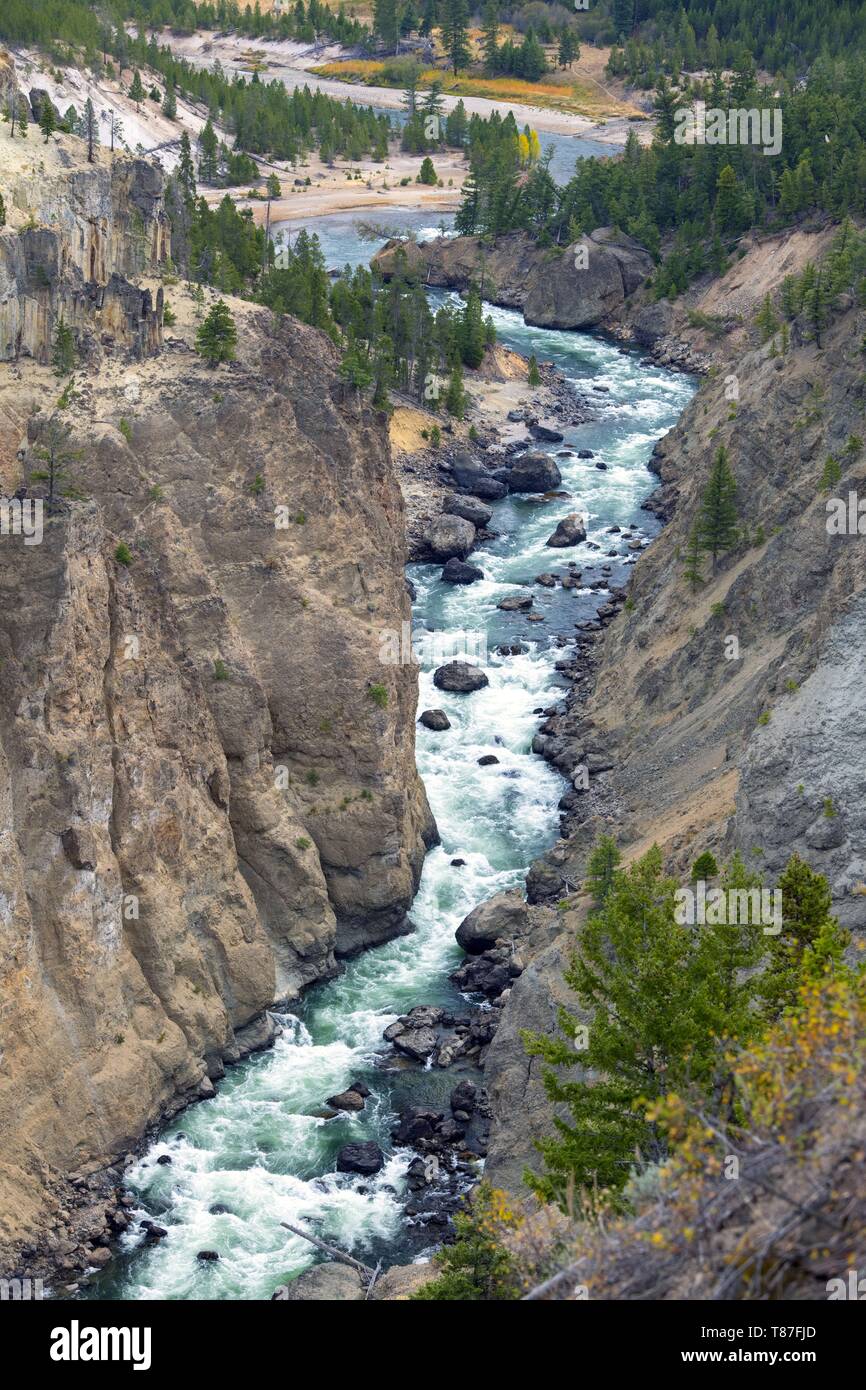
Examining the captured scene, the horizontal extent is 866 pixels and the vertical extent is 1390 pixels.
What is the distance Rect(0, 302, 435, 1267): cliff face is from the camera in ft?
148

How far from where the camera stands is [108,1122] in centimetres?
4619

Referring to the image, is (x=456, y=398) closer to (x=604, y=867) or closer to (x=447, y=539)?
(x=447, y=539)

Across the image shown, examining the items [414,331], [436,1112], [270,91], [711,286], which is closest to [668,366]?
[711,286]

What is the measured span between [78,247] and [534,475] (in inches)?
1826

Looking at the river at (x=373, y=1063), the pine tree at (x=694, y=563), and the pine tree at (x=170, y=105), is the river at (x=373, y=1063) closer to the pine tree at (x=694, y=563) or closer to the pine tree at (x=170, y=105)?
the pine tree at (x=694, y=563)

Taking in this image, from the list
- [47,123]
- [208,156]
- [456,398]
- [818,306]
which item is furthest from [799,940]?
[208,156]

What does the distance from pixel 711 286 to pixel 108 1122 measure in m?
98.6

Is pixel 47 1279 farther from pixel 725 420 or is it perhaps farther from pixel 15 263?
pixel 725 420

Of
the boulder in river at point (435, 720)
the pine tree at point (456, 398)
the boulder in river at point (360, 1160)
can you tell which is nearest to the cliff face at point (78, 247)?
the boulder in river at point (435, 720)

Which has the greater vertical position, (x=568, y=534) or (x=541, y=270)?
(x=541, y=270)

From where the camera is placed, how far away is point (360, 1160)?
4769 cm

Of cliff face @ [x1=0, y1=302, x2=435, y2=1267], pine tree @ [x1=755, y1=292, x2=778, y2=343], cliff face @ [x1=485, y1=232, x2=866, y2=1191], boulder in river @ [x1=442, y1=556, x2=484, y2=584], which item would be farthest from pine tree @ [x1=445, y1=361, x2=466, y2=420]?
cliff face @ [x1=0, y1=302, x2=435, y2=1267]

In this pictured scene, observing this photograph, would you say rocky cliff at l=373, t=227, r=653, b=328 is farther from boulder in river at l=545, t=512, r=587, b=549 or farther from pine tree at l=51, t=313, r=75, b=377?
pine tree at l=51, t=313, r=75, b=377

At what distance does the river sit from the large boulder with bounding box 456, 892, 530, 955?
848mm
